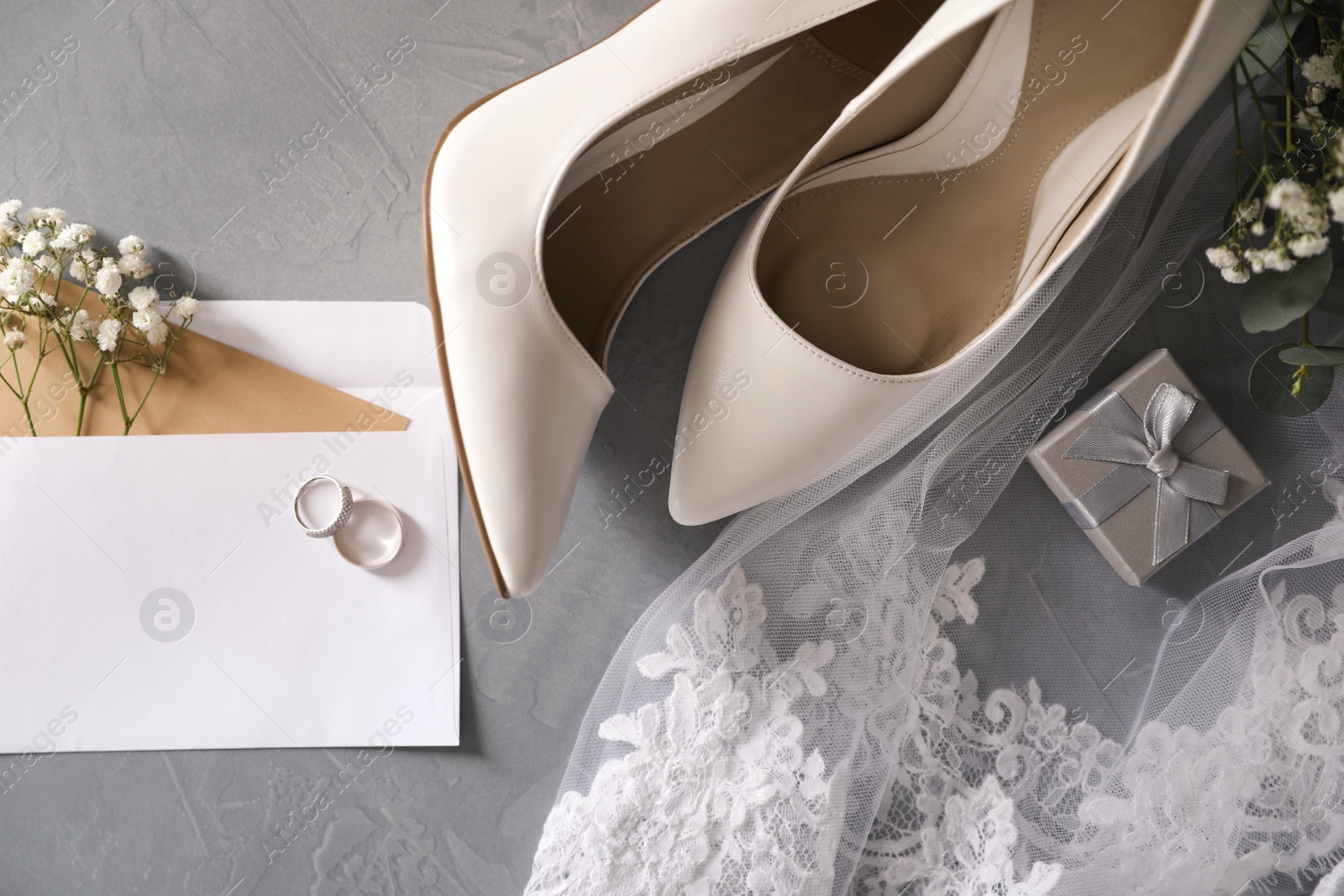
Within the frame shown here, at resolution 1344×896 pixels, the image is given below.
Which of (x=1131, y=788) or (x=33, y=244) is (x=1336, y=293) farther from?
(x=33, y=244)

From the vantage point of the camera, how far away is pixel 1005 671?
78cm

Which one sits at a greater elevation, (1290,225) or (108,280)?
(108,280)

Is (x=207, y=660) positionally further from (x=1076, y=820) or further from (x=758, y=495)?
(x=1076, y=820)

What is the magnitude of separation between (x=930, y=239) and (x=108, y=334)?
766 millimetres

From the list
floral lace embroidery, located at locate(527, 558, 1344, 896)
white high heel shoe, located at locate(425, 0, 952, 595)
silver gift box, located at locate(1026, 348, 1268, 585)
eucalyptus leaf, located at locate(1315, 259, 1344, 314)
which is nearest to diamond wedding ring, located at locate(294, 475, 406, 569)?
white high heel shoe, located at locate(425, 0, 952, 595)

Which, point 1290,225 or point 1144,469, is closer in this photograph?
point 1290,225

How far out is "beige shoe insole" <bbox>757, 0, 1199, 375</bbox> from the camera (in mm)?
762

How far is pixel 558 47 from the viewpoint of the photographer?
→ 782 mm

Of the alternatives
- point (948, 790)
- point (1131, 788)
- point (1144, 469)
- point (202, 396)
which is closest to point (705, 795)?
point (948, 790)

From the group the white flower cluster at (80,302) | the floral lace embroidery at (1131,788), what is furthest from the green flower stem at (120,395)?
the floral lace embroidery at (1131,788)

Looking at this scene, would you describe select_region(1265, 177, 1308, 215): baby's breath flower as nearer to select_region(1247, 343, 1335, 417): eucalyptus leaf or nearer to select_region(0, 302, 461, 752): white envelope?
select_region(1247, 343, 1335, 417): eucalyptus leaf

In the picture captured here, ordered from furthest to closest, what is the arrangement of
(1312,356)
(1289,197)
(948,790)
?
(948,790) → (1312,356) → (1289,197)

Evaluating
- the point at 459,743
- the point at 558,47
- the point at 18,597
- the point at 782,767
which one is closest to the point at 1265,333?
the point at 782,767

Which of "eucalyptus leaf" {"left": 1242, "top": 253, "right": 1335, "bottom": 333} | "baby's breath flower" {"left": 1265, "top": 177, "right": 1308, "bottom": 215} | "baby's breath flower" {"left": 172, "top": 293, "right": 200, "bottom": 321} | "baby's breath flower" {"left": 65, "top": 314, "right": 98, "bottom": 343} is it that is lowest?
"eucalyptus leaf" {"left": 1242, "top": 253, "right": 1335, "bottom": 333}
